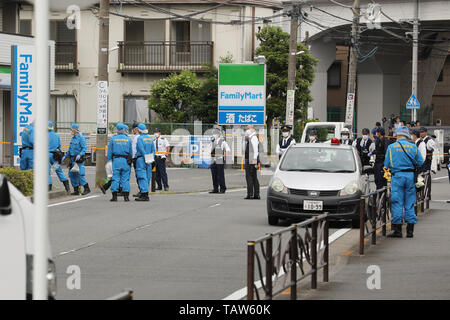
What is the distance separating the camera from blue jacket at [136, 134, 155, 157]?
2039cm

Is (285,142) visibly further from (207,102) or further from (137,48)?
(137,48)

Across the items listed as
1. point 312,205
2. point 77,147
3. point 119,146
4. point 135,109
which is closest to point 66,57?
point 135,109

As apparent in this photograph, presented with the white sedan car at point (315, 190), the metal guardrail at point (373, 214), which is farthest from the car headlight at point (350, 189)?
the metal guardrail at point (373, 214)

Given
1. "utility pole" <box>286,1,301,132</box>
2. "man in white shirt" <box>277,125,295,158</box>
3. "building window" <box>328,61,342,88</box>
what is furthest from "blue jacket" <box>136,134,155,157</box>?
"building window" <box>328,61,342,88</box>

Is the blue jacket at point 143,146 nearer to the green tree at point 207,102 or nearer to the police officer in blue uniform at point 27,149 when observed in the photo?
the police officer in blue uniform at point 27,149

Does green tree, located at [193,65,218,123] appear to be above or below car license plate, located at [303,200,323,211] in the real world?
above

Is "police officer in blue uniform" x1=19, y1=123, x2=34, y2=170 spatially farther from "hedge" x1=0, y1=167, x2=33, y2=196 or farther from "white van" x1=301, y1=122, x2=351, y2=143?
"white van" x1=301, y1=122, x2=351, y2=143

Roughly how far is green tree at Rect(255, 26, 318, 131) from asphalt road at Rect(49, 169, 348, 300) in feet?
55.2

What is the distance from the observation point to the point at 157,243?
13461mm

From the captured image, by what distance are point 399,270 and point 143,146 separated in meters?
10.4

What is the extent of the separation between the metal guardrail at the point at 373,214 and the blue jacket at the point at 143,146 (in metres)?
7.32
